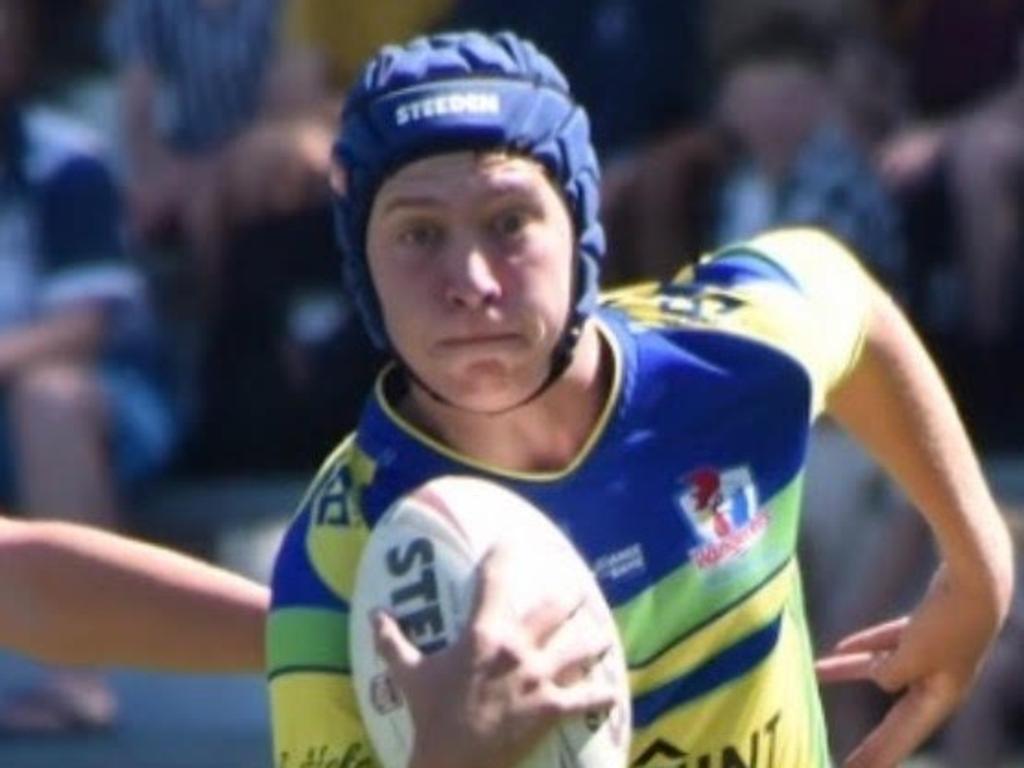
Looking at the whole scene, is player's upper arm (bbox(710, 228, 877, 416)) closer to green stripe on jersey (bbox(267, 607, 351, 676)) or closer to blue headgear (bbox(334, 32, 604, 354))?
blue headgear (bbox(334, 32, 604, 354))

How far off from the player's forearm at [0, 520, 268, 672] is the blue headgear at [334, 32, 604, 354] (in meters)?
0.57

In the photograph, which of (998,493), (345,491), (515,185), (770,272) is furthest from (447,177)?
(998,493)

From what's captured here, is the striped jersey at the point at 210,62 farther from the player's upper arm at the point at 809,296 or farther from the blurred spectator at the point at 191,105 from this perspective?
the player's upper arm at the point at 809,296

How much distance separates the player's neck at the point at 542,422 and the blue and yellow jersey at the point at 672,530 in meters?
0.02

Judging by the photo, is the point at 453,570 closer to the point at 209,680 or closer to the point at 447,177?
the point at 447,177

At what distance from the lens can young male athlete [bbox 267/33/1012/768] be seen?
14.5ft

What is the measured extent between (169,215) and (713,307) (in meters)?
4.93

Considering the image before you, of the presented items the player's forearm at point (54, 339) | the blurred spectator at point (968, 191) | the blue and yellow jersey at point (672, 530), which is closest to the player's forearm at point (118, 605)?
the blue and yellow jersey at point (672, 530)

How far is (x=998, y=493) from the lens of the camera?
29.1 ft

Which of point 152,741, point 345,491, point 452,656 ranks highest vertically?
point 152,741

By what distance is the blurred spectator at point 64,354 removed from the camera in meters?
9.04

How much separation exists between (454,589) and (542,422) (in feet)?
1.49

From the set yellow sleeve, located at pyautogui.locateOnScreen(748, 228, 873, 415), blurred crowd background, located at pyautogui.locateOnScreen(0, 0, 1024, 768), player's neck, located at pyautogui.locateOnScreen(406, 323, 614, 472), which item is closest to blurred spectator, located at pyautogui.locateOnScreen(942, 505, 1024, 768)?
blurred crowd background, located at pyautogui.locateOnScreen(0, 0, 1024, 768)

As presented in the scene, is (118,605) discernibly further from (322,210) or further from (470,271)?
(322,210)
